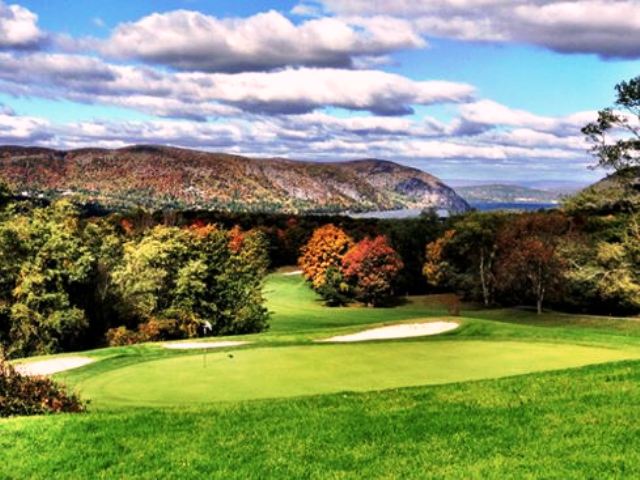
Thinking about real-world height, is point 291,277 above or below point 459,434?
below

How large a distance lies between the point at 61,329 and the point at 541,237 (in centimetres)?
4262

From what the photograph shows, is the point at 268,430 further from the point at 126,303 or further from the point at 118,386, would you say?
the point at 126,303

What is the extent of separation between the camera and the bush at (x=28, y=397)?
1220 centimetres

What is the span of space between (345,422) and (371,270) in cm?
6851

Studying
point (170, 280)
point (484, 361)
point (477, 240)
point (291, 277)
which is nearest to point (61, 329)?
point (170, 280)

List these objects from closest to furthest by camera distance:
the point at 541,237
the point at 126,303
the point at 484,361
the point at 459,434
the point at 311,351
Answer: the point at 459,434 → the point at 484,361 → the point at 311,351 → the point at 126,303 → the point at 541,237

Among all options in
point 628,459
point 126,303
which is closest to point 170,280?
point 126,303

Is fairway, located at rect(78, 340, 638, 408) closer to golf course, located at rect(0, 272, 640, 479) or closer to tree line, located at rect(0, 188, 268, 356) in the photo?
golf course, located at rect(0, 272, 640, 479)

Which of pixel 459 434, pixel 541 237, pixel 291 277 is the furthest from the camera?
pixel 291 277

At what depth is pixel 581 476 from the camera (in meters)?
7.54

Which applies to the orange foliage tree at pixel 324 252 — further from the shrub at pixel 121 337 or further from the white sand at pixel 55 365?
the white sand at pixel 55 365

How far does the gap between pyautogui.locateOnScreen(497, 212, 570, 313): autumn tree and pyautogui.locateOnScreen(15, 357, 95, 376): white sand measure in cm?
4087

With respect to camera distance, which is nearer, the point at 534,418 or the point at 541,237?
the point at 534,418

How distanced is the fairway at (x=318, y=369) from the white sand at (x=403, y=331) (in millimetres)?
6324
